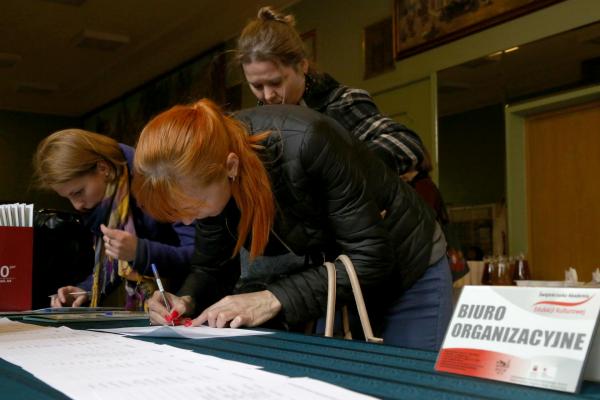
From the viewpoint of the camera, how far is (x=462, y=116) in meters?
4.01

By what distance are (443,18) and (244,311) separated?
3297 millimetres

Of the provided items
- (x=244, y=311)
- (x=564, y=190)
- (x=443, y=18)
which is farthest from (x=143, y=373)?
(x=443, y=18)

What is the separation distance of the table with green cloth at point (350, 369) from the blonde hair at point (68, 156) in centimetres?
126

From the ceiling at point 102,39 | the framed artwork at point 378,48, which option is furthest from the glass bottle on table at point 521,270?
the ceiling at point 102,39

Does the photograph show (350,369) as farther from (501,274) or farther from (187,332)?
(501,274)

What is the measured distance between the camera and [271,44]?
193 cm

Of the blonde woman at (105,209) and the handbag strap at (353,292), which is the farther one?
the blonde woman at (105,209)

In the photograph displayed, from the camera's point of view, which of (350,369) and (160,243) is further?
(160,243)

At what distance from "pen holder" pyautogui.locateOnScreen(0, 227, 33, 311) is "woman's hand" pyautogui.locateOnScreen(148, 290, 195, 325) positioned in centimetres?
67

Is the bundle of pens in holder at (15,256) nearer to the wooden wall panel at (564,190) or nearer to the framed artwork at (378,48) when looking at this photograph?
the wooden wall panel at (564,190)

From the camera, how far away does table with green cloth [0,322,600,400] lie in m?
0.70

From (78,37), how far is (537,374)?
23.3 ft

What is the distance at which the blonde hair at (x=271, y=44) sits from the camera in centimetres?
193

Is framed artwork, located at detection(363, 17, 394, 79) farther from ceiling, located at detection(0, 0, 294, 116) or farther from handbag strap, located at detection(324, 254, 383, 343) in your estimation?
handbag strap, located at detection(324, 254, 383, 343)
